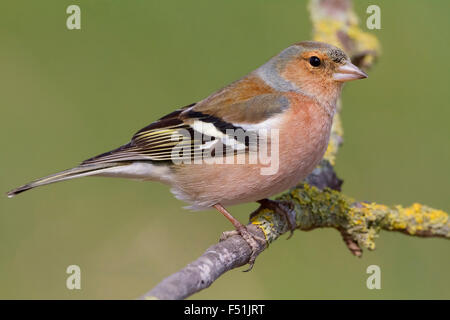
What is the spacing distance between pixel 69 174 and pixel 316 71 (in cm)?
180

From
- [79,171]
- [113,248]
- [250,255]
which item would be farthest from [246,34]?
[250,255]

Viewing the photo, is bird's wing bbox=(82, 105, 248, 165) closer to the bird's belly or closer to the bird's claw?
the bird's belly

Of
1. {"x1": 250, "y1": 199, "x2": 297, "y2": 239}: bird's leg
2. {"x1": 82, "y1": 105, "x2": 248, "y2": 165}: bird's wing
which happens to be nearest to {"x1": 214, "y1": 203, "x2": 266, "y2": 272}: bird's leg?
{"x1": 250, "y1": 199, "x2": 297, "y2": 239}: bird's leg

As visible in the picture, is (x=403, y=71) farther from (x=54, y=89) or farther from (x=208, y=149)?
(x=54, y=89)

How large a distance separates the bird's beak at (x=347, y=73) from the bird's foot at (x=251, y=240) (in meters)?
1.25

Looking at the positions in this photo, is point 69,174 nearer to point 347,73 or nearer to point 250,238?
point 250,238

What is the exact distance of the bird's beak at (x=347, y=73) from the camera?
3.67 metres

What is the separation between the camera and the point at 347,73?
12.1 feet

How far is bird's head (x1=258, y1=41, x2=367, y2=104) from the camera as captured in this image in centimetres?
371

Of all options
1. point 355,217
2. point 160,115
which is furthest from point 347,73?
point 160,115

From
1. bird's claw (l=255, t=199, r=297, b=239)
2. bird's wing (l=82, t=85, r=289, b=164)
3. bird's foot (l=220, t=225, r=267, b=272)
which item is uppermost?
bird's wing (l=82, t=85, r=289, b=164)

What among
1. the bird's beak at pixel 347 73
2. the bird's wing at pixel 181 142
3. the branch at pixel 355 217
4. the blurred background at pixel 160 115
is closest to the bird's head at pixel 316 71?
the bird's beak at pixel 347 73

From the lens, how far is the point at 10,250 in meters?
5.11

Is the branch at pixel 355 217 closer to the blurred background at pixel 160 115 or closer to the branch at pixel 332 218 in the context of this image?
the branch at pixel 332 218
